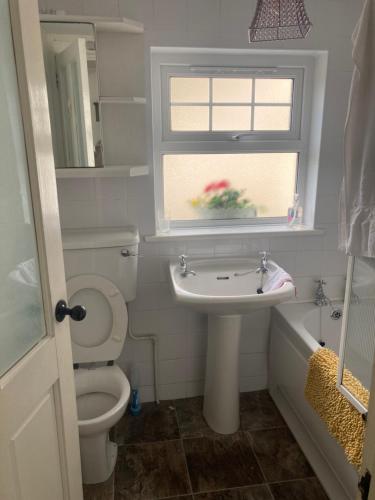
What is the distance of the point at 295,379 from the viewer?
197 cm

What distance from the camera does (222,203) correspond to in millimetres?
2215

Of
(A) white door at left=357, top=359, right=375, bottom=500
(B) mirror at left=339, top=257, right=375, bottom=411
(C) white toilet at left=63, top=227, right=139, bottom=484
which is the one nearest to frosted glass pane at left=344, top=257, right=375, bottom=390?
(B) mirror at left=339, top=257, right=375, bottom=411

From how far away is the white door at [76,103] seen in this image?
1.71 metres

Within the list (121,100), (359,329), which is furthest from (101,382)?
(121,100)

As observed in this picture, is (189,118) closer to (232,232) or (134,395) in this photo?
(232,232)

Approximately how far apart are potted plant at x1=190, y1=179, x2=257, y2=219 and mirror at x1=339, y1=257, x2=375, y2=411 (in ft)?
3.46

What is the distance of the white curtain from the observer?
0.97 metres

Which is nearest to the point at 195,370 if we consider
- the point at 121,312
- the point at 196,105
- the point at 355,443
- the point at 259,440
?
the point at 259,440

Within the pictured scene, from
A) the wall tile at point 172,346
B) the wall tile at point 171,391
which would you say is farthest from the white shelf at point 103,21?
the wall tile at point 171,391

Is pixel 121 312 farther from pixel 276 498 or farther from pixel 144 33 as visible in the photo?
pixel 144 33

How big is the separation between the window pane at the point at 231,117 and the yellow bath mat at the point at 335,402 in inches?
48.1

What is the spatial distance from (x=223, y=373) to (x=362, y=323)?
3.10ft

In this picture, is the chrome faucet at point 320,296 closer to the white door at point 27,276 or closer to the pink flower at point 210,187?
the pink flower at point 210,187

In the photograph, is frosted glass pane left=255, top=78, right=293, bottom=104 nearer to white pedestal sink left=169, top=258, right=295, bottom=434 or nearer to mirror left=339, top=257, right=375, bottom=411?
white pedestal sink left=169, top=258, right=295, bottom=434
